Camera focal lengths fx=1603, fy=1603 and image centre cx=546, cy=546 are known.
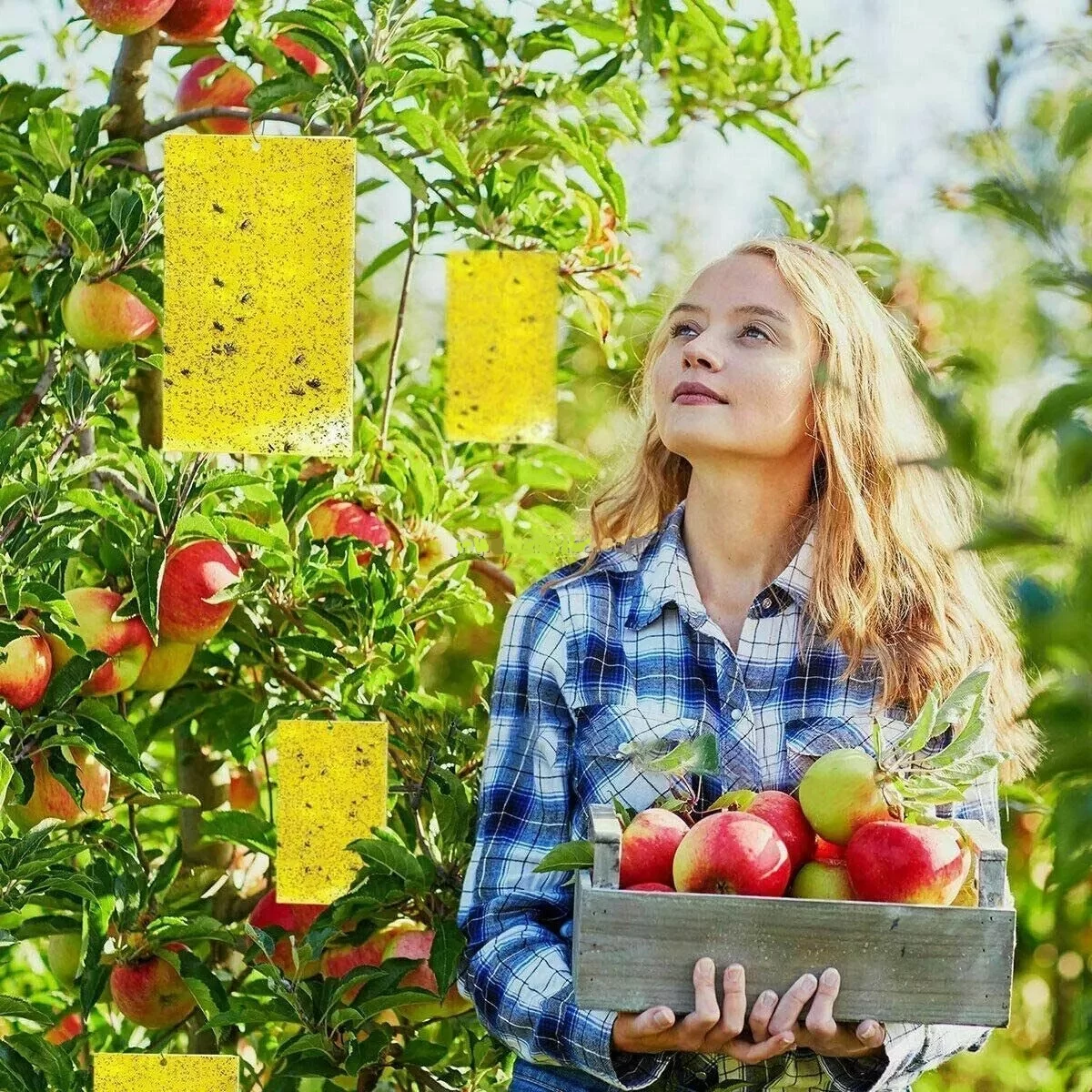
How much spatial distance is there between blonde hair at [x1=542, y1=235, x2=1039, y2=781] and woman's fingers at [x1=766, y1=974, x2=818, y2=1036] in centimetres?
34

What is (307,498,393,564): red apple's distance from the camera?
1568 mm

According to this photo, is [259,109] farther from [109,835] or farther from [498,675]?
[109,835]

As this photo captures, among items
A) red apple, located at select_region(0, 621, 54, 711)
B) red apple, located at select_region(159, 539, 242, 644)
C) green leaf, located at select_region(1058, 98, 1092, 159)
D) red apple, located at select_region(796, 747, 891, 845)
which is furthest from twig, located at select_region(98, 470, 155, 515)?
A: green leaf, located at select_region(1058, 98, 1092, 159)

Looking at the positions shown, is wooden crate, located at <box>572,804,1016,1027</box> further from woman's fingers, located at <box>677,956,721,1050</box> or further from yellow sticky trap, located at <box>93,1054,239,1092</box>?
yellow sticky trap, located at <box>93,1054,239,1092</box>

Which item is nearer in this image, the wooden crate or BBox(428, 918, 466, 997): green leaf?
the wooden crate

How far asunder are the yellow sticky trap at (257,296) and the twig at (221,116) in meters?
0.08

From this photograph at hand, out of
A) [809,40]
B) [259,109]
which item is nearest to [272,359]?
[259,109]

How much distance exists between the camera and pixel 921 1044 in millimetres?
1223

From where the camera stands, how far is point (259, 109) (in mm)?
1410

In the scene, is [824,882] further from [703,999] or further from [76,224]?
[76,224]

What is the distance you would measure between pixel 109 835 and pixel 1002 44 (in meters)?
1.19

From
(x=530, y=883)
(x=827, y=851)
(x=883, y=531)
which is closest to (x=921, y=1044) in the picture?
(x=827, y=851)

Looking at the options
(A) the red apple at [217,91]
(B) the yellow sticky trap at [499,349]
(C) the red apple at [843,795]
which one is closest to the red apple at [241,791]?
(B) the yellow sticky trap at [499,349]

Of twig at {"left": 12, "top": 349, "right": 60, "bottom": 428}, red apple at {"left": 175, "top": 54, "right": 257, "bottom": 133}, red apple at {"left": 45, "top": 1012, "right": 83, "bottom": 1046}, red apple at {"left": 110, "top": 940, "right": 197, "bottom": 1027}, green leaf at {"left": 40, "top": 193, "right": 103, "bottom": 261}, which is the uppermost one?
red apple at {"left": 175, "top": 54, "right": 257, "bottom": 133}
